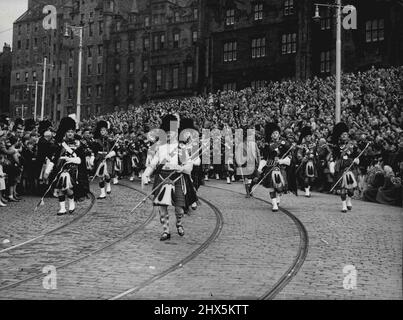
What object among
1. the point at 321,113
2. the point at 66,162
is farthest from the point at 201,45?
the point at 66,162

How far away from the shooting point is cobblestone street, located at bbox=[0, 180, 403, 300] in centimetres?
691

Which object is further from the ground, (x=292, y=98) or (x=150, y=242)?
(x=292, y=98)

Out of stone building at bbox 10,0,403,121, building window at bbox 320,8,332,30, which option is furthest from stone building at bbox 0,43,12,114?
building window at bbox 320,8,332,30

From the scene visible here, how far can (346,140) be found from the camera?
1513 centimetres

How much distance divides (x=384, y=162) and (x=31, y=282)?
1216cm

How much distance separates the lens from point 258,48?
43375 millimetres

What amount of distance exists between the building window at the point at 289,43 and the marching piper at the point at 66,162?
30.0 meters

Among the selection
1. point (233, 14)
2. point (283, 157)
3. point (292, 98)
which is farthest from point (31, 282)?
point (233, 14)

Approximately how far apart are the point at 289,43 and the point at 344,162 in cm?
2847

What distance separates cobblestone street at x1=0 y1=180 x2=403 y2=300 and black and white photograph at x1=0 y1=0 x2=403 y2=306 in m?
0.04

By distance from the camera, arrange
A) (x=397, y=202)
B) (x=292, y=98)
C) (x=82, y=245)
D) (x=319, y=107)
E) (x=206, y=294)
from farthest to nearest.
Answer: (x=292, y=98) → (x=319, y=107) → (x=397, y=202) → (x=82, y=245) → (x=206, y=294)

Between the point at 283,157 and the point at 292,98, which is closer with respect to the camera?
the point at 283,157

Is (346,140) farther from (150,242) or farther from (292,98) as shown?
(292,98)

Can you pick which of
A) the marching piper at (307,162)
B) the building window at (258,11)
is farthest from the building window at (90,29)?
the marching piper at (307,162)
